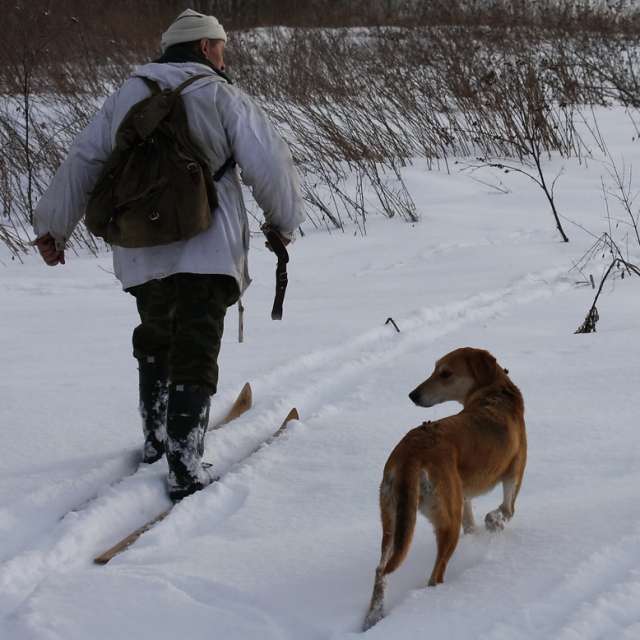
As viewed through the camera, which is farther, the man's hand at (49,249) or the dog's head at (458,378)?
the man's hand at (49,249)

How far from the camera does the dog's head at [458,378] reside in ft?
9.68

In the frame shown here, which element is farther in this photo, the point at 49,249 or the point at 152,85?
the point at 49,249

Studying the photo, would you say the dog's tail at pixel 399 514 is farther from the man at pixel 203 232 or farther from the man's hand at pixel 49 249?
the man's hand at pixel 49 249

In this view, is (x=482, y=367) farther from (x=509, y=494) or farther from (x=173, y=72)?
(x=173, y=72)

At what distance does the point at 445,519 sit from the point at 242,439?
1.53 meters

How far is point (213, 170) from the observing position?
9.98 feet

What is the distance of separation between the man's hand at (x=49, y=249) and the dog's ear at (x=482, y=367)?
1.38 metres

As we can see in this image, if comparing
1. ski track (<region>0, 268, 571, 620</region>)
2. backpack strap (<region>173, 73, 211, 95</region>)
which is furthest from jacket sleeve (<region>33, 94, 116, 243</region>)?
ski track (<region>0, 268, 571, 620</region>)

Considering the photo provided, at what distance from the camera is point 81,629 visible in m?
2.25

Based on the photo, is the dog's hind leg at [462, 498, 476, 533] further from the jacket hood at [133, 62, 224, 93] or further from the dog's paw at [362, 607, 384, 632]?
the jacket hood at [133, 62, 224, 93]

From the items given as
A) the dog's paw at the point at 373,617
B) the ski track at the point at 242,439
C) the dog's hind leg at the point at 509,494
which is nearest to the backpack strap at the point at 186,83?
the ski track at the point at 242,439

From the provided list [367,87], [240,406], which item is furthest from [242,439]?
[367,87]

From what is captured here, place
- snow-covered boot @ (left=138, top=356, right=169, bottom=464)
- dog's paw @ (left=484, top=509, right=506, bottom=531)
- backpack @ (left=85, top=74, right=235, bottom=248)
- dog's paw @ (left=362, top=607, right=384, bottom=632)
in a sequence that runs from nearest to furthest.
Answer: dog's paw @ (left=362, top=607, right=384, bottom=632) → dog's paw @ (left=484, top=509, right=506, bottom=531) → backpack @ (left=85, top=74, right=235, bottom=248) → snow-covered boot @ (left=138, top=356, right=169, bottom=464)

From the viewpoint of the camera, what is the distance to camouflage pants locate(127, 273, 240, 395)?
3.06 metres
